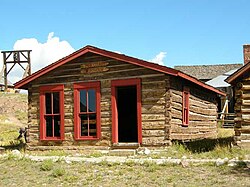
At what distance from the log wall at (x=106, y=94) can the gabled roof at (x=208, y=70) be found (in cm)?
3332

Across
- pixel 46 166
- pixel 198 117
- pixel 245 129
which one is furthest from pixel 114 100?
pixel 198 117

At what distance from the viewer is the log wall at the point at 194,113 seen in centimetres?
1692

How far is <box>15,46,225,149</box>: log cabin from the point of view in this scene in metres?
16.5

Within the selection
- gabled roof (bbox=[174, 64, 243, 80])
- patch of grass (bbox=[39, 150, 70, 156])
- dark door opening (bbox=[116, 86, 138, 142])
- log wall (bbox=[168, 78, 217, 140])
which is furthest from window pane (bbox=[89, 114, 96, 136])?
gabled roof (bbox=[174, 64, 243, 80])

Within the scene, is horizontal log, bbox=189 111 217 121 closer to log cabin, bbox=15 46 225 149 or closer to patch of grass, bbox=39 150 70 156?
log cabin, bbox=15 46 225 149

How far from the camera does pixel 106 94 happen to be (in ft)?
57.0

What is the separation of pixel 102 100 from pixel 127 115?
3.32 metres

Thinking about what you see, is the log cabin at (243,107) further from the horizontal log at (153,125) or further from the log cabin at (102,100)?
the horizontal log at (153,125)

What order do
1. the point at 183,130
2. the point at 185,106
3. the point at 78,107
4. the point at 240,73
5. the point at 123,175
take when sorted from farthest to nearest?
the point at 185,106
the point at 183,130
the point at 78,107
the point at 240,73
the point at 123,175

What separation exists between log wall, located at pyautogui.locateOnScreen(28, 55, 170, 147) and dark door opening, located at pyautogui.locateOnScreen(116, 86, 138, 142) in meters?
2.67

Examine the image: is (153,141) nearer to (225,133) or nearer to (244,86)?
(244,86)

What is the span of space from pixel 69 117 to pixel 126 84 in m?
2.96

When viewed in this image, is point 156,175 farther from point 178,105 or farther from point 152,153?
point 178,105

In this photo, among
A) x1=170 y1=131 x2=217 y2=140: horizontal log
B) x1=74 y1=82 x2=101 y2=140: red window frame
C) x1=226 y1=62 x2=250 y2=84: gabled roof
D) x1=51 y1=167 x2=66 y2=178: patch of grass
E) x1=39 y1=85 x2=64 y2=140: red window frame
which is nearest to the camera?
x1=51 y1=167 x2=66 y2=178: patch of grass
